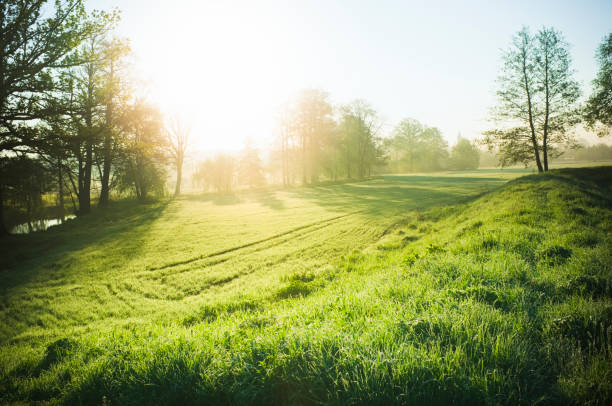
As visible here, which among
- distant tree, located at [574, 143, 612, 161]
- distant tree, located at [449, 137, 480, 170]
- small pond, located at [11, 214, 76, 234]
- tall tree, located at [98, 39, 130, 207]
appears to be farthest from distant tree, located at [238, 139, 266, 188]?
distant tree, located at [574, 143, 612, 161]

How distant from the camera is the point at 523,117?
2405cm

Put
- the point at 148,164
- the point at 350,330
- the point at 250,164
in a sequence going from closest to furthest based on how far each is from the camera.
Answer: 1. the point at 350,330
2. the point at 148,164
3. the point at 250,164

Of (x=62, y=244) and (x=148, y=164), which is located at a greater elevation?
(x=148, y=164)

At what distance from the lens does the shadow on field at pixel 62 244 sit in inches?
399

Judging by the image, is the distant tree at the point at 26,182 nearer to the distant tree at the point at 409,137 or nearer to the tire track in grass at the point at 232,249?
the tire track in grass at the point at 232,249

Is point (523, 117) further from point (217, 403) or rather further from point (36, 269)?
point (36, 269)

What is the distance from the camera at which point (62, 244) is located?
1401 cm

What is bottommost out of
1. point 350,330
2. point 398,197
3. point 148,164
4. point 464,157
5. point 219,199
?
point 350,330

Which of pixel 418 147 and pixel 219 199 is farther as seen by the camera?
pixel 418 147

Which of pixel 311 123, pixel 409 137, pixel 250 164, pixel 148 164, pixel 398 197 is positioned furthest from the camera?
pixel 409 137

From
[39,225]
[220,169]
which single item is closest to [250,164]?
[220,169]

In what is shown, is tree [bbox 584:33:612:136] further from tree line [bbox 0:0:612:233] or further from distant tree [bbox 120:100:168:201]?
distant tree [bbox 120:100:168:201]

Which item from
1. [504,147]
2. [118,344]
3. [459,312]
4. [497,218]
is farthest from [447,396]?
[504,147]

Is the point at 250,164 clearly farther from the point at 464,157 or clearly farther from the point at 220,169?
the point at 464,157
